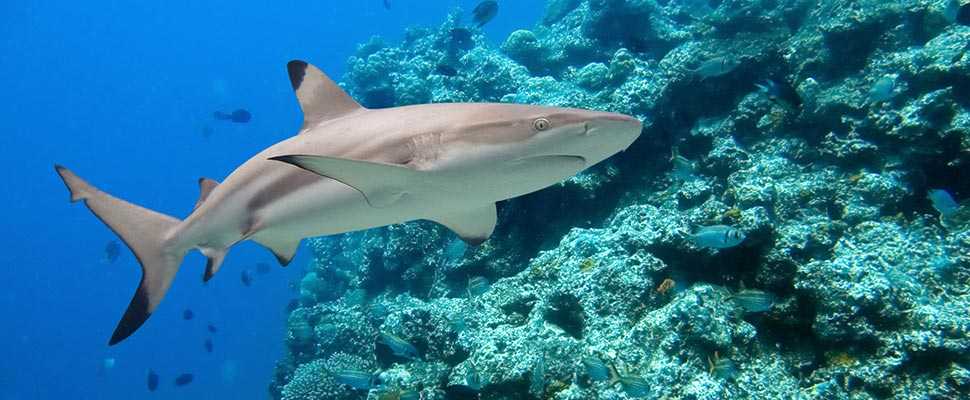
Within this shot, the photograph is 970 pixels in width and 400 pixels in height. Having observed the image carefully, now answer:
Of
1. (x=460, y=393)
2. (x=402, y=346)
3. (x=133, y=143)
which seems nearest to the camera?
(x=460, y=393)

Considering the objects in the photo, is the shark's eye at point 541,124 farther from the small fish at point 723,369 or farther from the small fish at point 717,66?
the small fish at point 717,66

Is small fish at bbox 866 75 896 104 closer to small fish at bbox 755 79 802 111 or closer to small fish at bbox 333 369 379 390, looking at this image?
small fish at bbox 755 79 802 111

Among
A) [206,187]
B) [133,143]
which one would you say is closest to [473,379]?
[206,187]

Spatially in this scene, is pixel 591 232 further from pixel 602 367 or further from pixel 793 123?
pixel 793 123

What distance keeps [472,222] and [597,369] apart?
6.39ft

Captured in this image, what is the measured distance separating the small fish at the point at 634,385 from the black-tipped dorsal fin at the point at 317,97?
275 cm

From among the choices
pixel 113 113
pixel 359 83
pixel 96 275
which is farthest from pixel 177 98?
pixel 359 83

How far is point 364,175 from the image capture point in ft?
6.49

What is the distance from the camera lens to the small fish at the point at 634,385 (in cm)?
376

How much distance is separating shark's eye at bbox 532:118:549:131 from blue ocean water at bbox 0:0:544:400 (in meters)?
48.2

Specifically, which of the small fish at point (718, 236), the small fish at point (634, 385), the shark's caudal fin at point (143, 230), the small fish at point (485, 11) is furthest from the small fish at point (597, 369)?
the small fish at point (485, 11)

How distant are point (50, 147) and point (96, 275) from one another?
42348 millimetres

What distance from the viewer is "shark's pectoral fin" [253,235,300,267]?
9.06 feet

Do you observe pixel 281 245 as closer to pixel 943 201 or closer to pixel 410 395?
pixel 410 395
